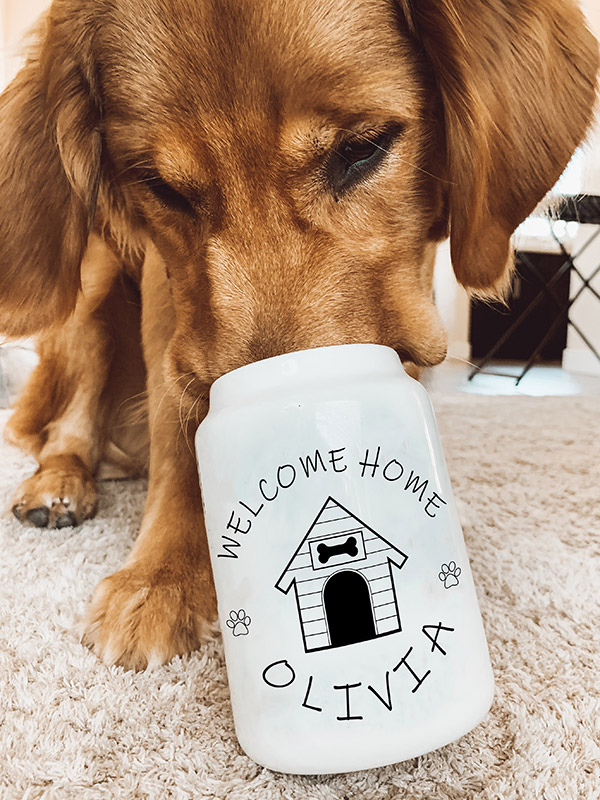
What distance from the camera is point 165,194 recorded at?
98 cm

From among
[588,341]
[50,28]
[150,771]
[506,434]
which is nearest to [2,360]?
[506,434]

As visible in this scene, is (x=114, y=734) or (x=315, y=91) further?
(x=315, y=91)

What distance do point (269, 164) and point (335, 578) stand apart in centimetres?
47

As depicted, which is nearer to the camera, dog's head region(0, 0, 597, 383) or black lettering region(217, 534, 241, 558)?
black lettering region(217, 534, 241, 558)

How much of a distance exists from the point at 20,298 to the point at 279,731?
79cm

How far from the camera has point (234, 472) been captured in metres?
0.63

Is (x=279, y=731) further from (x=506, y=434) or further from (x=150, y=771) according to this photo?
(x=506, y=434)

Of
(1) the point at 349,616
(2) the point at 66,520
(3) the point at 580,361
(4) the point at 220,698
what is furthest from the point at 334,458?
(3) the point at 580,361

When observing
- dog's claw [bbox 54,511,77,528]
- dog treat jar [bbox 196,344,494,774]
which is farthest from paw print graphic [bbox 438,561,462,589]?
dog's claw [bbox 54,511,77,528]

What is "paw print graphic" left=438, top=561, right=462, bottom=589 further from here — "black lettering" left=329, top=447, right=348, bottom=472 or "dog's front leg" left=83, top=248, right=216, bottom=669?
"dog's front leg" left=83, top=248, right=216, bottom=669

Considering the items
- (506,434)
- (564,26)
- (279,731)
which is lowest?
(506,434)

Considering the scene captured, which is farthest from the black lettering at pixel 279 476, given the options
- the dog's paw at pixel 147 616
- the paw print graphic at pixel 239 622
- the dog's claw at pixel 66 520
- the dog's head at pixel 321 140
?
the dog's claw at pixel 66 520

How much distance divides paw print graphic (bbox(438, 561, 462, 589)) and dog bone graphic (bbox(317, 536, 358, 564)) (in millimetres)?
82

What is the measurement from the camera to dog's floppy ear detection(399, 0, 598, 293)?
0.90m
